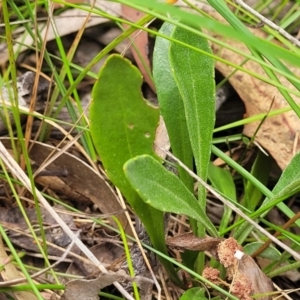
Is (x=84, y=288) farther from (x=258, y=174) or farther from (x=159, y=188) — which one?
(x=258, y=174)

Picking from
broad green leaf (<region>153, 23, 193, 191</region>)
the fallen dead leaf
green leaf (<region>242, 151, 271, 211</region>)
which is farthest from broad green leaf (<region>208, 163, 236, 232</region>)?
the fallen dead leaf

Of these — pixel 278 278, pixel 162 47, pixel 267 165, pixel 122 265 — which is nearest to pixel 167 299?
pixel 122 265

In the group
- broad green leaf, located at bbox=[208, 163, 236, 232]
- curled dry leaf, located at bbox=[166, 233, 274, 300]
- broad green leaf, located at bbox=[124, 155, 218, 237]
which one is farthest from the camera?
broad green leaf, located at bbox=[208, 163, 236, 232]

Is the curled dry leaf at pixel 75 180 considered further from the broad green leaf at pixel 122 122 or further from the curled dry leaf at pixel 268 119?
the curled dry leaf at pixel 268 119

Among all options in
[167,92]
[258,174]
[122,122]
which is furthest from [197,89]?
[258,174]

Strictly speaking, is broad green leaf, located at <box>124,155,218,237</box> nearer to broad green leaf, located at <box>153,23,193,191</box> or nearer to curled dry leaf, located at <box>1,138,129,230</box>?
broad green leaf, located at <box>153,23,193,191</box>

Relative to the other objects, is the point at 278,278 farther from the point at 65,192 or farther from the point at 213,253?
the point at 65,192
